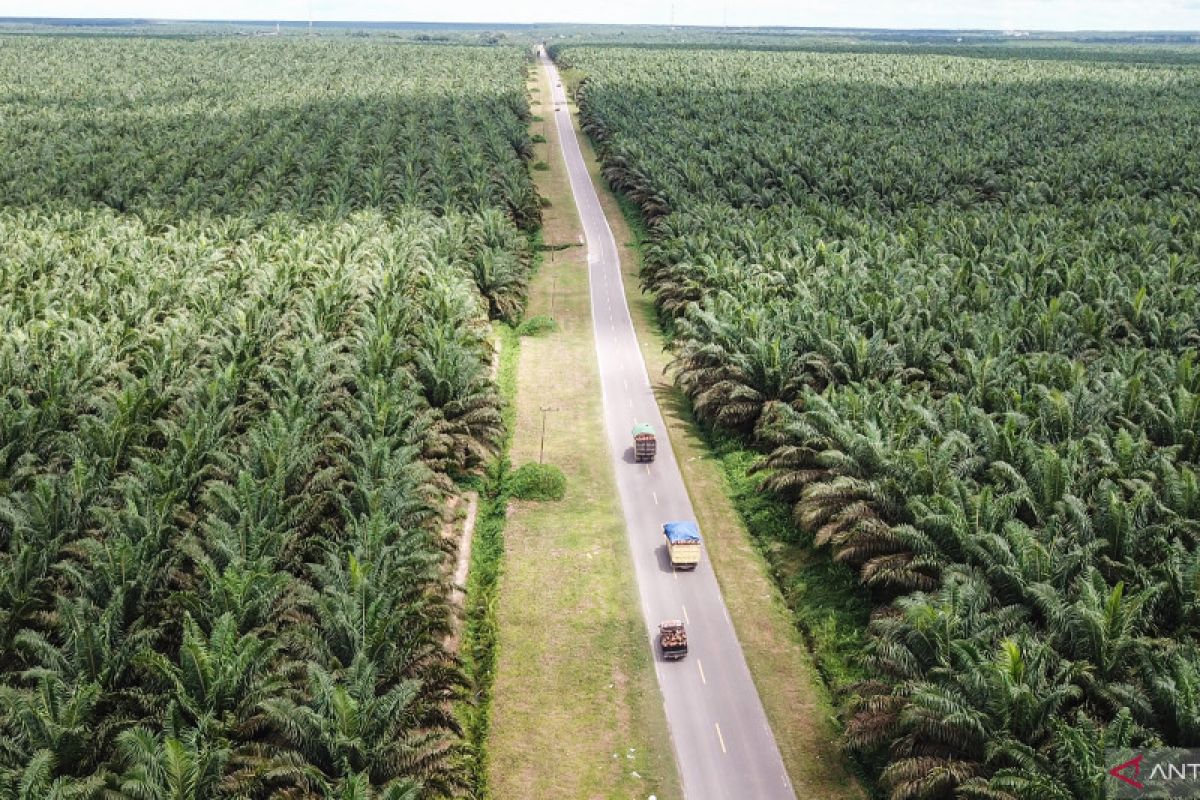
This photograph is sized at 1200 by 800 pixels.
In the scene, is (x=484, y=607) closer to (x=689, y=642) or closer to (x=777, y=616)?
(x=689, y=642)

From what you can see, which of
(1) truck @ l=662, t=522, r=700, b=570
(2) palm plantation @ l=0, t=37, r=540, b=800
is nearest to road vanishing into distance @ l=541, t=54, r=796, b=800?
(1) truck @ l=662, t=522, r=700, b=570

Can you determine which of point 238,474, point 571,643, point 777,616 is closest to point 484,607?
point 571,643

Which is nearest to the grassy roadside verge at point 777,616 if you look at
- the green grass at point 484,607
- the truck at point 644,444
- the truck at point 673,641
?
the truck at point 644,444

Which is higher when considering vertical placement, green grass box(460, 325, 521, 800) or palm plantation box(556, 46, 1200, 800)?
palm plantation box(556, 46, 1200, 800)

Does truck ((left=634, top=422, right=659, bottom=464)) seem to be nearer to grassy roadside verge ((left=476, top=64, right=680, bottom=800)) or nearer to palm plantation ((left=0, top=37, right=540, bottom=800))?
grassy roadside verge ((left=476, top=64, right=680, bottom=800))

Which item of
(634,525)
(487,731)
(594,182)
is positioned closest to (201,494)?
(487,731)

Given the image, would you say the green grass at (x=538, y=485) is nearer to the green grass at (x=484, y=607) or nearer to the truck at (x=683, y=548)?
the green grass at (x=484, y=607)

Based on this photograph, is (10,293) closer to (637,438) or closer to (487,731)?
(637,438)
